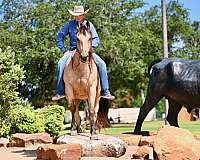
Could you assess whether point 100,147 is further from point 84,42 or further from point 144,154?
point 84,42

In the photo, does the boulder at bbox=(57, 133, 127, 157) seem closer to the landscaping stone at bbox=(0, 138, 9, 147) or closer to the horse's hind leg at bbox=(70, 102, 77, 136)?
the horse's hind leg at bbox=(70, 102, 77, 136)

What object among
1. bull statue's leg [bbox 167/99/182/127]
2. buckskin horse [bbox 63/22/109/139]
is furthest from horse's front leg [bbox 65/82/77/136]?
bull statue's leg [bbox 167/99/182/127]

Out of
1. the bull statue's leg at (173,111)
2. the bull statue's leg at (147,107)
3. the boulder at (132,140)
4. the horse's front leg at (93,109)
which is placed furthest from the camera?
the bull statue's leg at (173,111)

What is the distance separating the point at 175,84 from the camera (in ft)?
37.4

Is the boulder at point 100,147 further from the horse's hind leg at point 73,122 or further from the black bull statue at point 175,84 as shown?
the black bull statue at point 175,84

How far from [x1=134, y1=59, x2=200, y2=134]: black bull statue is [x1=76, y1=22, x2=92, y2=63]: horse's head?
3633 millimetres

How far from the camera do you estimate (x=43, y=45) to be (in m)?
26.3

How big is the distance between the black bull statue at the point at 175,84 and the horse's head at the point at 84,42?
3633mm

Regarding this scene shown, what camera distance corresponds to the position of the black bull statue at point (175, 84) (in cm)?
1115

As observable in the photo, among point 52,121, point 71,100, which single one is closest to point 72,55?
point 71,100

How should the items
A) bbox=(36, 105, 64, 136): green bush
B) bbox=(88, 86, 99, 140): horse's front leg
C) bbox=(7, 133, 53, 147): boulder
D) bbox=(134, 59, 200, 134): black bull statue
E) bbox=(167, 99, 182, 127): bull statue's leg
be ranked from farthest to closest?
bbox=(36, 105, 64, 136): green bush → bbox=(167, 99, 182, 127): bull statue's leg → bbox=(7, 133, 53, 147): boulder → bbox=(134, 59, 200, 134): black bull statue → bbox=(88, 86, 99, 140): horse's front leg

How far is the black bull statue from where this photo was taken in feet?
36.6

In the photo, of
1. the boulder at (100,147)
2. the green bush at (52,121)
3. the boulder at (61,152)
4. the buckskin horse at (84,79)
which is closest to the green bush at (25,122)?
the green bush at (52,121)

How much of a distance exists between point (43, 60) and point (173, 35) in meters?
14.8
